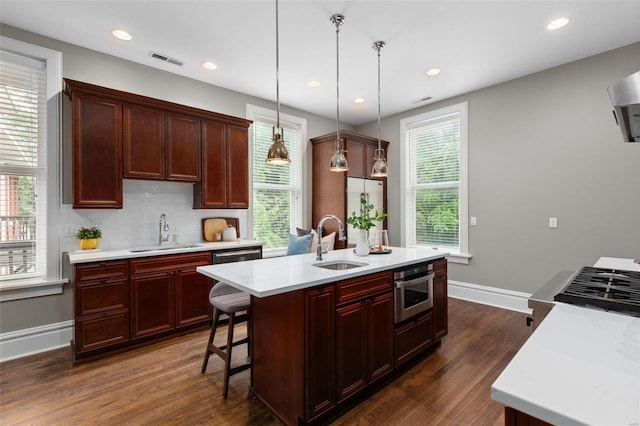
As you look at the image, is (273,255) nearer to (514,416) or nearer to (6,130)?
(6,130)

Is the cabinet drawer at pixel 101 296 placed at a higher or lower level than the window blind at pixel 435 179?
lower

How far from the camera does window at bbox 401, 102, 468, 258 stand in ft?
14.8

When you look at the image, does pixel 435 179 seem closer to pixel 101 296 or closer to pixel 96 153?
pixel 96 153

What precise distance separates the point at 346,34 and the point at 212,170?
2159 mm

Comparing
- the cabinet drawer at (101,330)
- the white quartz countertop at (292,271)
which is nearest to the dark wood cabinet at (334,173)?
the white quartz countertop at (292,271)

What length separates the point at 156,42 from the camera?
121 inches

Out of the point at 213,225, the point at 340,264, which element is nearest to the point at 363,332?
the point at 340,264

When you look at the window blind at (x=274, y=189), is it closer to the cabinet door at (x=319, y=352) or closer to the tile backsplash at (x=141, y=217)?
the tile backsplash at (x=141, y=217)

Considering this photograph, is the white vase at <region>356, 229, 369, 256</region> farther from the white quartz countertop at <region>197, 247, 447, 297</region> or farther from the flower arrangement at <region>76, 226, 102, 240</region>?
the flower arrangement at <region>76, 226, 102, 240</region>

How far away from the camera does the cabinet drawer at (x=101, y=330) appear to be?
2701mm

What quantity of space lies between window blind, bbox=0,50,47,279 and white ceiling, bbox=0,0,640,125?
0.45 meters

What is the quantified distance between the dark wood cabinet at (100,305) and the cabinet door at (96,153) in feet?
2.19

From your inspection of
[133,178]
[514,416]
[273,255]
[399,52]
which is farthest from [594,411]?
[273,255]

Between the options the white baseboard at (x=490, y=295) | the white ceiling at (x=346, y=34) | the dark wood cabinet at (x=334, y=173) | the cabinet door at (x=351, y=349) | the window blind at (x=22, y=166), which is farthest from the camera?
the dark wood cabinet at (x=334, y=173)
